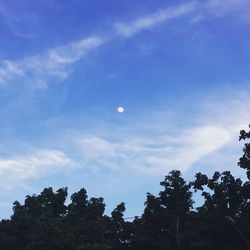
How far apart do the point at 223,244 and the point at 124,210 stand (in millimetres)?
13620

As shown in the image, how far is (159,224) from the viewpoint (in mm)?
56906

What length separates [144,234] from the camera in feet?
185

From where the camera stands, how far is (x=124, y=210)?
62.4 m

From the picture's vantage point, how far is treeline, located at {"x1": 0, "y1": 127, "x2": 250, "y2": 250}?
52844 mm

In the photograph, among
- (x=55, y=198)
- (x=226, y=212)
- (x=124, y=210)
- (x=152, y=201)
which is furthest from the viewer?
(x=55, y=198)

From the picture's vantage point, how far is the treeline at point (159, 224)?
5284 centimetres

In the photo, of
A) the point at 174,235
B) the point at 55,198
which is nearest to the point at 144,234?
the point at 174,235

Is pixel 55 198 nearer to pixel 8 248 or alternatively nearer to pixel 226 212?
pixel 8 248

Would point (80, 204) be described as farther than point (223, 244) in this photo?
Yes

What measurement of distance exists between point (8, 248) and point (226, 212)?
26.5 metres

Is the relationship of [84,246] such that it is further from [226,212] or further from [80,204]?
[226,212]

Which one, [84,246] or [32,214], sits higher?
[32,214]

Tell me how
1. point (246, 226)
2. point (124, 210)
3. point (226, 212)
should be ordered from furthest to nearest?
1. point (124, 210)
2. point (226, 212)
3. point (246, 226)

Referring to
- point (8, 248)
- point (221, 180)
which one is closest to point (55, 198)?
point (8, 248)
